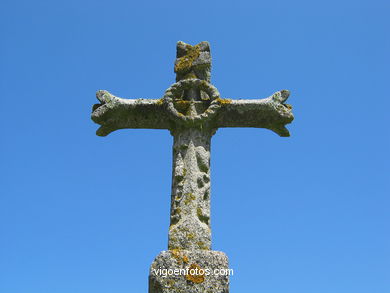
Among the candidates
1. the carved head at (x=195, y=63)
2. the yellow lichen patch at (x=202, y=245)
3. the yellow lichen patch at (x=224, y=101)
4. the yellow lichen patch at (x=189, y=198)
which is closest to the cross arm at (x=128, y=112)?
the carved head at (x=195, y=63)

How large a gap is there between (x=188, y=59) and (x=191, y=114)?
78 centimetres

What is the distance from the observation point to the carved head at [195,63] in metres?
6.66

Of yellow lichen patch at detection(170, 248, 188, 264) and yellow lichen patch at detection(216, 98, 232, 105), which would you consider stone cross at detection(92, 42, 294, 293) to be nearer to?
yellow lichen patch at detection(216, 98, 232, 105)

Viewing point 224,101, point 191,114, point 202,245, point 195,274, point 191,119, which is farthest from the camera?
point 224,101

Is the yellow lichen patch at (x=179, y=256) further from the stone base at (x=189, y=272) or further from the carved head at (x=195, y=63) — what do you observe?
the carved head at (x=195, y=63)

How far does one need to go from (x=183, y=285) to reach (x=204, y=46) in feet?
10.2

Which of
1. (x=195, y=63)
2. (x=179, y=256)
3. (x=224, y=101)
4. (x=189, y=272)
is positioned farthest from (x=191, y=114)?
(x=189, y=272)

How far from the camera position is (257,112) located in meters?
6.65

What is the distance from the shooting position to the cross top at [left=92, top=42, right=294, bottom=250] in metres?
6.21

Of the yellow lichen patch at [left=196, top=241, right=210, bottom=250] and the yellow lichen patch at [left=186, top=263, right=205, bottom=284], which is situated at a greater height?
the yellow lichen patch at [left=196, top=241, right=210, bottom=250]

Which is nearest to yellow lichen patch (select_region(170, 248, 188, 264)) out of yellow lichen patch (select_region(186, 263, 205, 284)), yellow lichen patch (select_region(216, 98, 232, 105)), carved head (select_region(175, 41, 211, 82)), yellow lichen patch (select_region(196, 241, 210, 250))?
yellow lichen patch (select_region(186, 263, 205, 284))

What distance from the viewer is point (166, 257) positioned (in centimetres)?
547

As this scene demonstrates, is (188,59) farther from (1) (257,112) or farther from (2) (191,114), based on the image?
(1) (257,112)

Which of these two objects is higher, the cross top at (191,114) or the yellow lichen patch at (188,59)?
the yellow lichen patch at (188,59)
